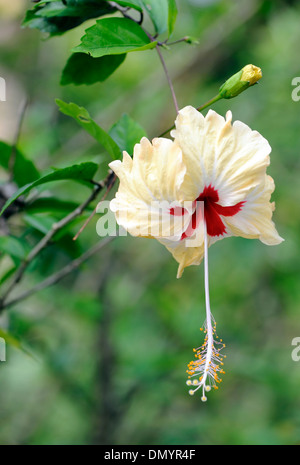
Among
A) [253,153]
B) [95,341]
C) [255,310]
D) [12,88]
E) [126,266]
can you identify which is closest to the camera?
[253,153]

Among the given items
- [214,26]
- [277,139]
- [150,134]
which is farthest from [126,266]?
[214,26]

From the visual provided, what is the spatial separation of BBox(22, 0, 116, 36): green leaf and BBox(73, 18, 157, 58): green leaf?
0.09 metres

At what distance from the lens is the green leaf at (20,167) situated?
0.94 meters

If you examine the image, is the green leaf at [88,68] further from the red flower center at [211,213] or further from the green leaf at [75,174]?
the red flower center at [211,213]

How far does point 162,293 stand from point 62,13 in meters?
1.67

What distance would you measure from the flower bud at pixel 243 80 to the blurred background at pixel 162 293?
1.03 meters

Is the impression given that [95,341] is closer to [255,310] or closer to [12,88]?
[255,310]

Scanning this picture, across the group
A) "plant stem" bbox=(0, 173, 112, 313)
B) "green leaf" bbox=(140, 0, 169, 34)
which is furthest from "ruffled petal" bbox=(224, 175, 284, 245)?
"green leaf" bbox=(140, 0, 169, 34)

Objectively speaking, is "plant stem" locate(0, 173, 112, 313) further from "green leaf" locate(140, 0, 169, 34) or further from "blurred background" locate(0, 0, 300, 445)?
"blurred background" locate(0, 0, 300, 445)

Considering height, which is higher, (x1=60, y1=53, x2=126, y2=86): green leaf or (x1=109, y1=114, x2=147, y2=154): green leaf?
(x1=60, y1=53, x2=126, y2=86): green leaf

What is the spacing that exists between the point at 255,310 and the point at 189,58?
1.38m

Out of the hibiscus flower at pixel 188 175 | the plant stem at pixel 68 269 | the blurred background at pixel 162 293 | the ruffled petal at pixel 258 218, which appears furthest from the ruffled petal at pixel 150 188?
the blurred background at pixel 162 293

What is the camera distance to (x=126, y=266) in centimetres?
236

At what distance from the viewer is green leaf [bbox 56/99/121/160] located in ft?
2.28
